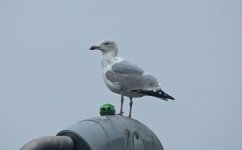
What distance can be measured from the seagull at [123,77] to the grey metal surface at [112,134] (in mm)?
3323

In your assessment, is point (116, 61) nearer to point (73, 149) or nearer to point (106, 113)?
point (106, 113)

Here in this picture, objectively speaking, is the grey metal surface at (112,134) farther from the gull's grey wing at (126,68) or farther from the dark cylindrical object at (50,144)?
the gull's grey wing at (126,68)

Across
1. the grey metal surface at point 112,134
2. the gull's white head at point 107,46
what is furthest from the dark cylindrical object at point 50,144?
the gull's white head at point 107,46

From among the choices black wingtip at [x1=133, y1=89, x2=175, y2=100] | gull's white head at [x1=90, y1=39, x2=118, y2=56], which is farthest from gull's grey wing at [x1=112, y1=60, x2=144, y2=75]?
black wingtip at [x1=133, y1=89, x2=175, y2=100]

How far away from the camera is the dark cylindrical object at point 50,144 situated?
11.2 ft

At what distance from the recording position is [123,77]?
8.49 meters

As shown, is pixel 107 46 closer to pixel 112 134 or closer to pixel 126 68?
pixel 126 68

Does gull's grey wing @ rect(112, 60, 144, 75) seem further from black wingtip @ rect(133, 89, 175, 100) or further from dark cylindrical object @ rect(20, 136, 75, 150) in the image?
dark cylindrical object @ rect(20, 136, 75, 150)

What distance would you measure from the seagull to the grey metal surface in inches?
131

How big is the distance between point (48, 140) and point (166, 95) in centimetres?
438

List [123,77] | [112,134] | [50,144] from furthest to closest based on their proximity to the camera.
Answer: [123,77], [112,134], [50,144]

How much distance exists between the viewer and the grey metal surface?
399 cm

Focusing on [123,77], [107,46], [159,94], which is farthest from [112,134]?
[107,46]

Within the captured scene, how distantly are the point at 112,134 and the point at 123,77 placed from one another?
14.1 feet
